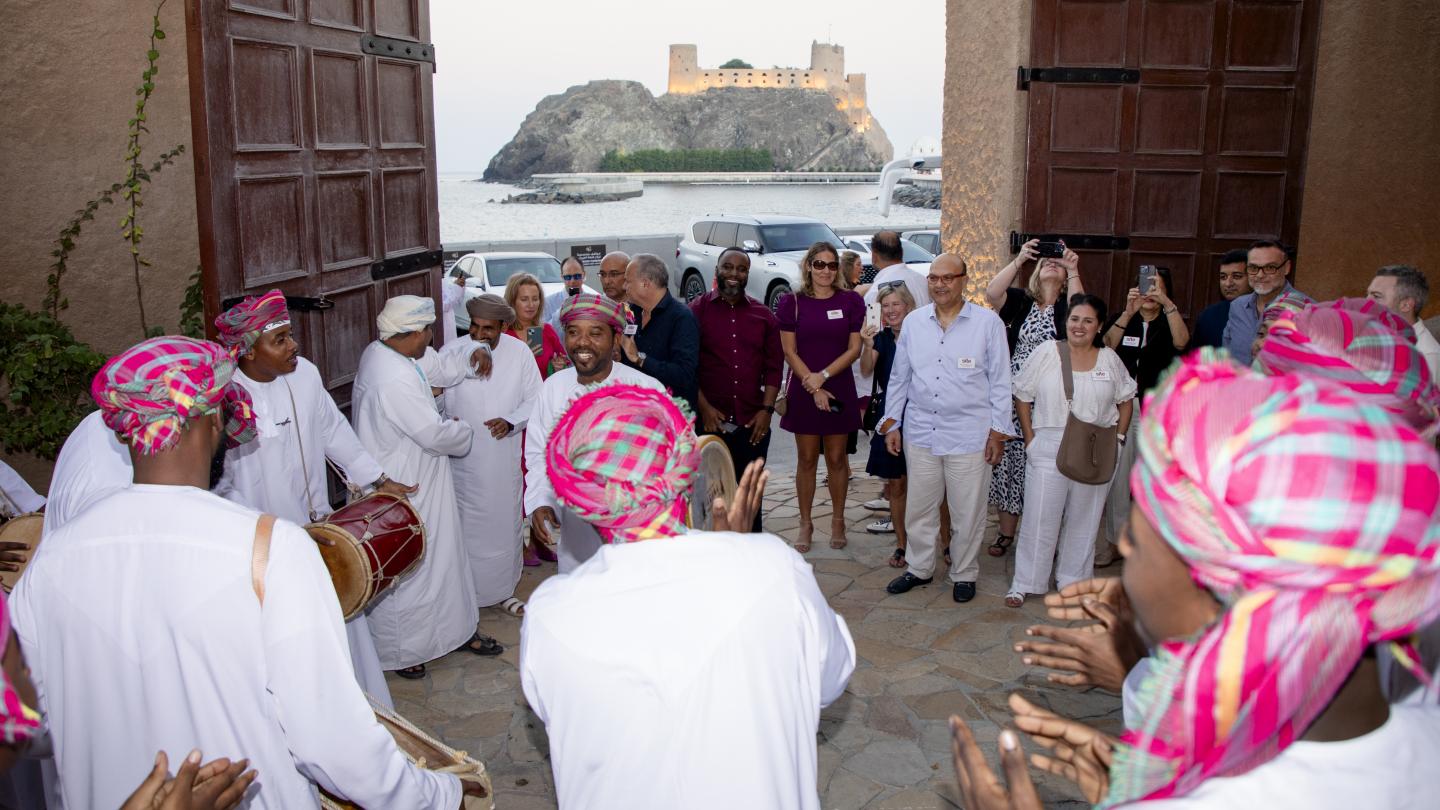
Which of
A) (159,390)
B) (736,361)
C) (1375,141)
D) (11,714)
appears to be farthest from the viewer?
(1375,141)

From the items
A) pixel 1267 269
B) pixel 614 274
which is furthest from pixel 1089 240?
pixel 614 274

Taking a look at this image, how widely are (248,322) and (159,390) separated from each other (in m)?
2.26

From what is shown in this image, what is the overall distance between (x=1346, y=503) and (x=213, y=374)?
239 centimetres

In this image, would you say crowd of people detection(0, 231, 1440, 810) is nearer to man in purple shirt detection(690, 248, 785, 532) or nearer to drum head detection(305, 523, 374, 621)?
drum head detection(305, 523, 374, 621)

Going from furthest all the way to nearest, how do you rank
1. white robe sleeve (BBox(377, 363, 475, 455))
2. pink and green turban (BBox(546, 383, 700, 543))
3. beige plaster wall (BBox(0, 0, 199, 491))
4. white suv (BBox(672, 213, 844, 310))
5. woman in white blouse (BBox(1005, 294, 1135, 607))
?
1. white suv (BBox(672, 213, 844, 310))
2. woman in white blouse (BBox(1005, 294, 1135, 607))
3. beige plaster wall (BBox(0, 0, 199, 491))
4. white robe sleeve (BBox(377, 363, 475, 455))
5. pink and green turban (BBox(546, 383, 700, 543))

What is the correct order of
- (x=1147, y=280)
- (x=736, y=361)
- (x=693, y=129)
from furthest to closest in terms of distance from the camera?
(x=693, y=129)
(x=736, y=361)
(x=1147, y=280)

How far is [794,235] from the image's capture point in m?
20.2

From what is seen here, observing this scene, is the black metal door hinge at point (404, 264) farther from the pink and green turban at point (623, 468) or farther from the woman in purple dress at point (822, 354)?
the pink and green turban at point (623, 468)

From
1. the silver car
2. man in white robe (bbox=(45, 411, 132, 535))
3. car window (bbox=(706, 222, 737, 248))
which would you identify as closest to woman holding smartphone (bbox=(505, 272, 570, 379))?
man in white robe (bbox=(45, 411, 132, 535))

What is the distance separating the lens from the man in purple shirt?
7.20 m

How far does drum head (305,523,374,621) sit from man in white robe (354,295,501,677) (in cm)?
138

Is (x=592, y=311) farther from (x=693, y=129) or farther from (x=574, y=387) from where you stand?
(x=693, y=129)

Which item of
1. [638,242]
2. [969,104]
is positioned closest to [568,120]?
[638,242]

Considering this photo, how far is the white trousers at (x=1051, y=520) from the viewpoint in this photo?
629cm
